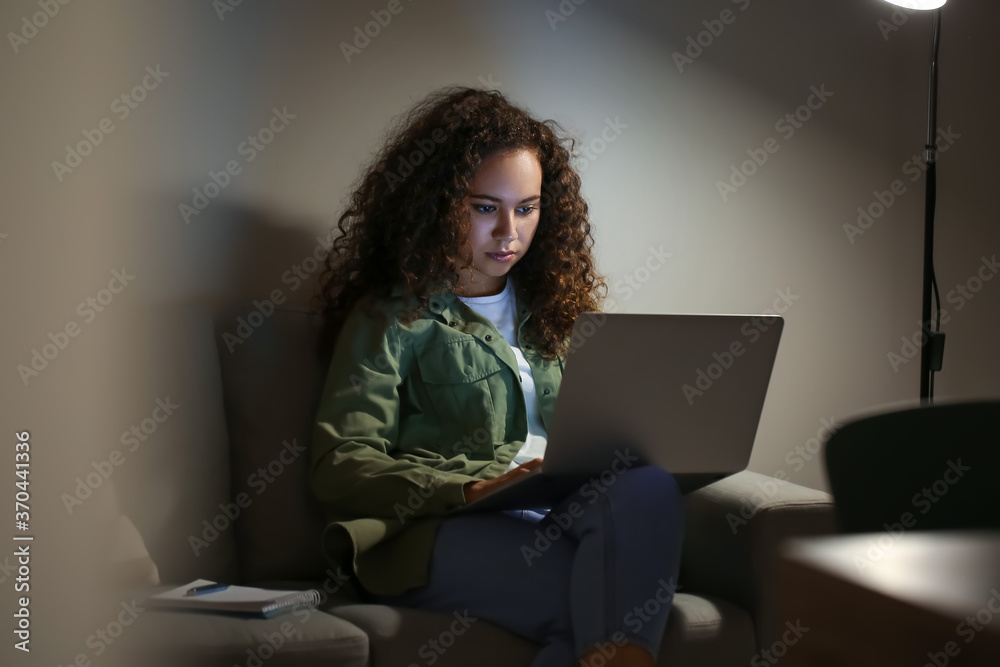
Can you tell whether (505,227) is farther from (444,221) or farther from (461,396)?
(461,396)

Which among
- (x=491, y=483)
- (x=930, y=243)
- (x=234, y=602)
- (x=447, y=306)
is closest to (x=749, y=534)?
(x=491, y=483)

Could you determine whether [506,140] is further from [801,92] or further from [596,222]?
[801,92]

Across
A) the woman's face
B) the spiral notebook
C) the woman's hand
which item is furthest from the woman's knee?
the woman's face

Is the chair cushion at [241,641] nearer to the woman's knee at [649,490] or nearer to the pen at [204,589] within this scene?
the pen at [204,589]

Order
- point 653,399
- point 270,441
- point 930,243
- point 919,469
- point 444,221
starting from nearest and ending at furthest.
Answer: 1. point 919,469
2. point 653,399
3. point 270,441
4. point 444,221
5. point 930,243

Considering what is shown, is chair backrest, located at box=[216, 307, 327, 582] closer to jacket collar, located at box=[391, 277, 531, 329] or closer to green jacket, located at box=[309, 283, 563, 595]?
green jacket, located at box=[309, 283, 563, 595]

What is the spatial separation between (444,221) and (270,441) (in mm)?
508

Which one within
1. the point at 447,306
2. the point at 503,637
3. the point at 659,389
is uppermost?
the point at 447,306

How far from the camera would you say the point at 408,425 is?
5.65ft

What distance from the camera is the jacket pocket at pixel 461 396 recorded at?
5.61 ft

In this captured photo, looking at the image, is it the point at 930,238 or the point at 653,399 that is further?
the point at 930,238

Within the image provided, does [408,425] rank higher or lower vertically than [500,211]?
lower

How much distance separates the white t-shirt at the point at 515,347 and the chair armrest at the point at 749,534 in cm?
31

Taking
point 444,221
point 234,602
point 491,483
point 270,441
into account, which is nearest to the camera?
point 234,602
